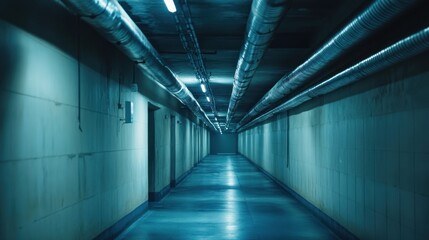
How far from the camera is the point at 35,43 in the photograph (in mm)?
3846

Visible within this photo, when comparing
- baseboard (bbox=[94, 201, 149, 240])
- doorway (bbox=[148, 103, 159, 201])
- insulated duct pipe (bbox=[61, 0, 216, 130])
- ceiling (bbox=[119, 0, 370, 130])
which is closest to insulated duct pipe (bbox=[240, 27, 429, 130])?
ceiling (bbox=[119, 0, 370, 130])

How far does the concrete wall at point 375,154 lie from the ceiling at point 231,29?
0.92m

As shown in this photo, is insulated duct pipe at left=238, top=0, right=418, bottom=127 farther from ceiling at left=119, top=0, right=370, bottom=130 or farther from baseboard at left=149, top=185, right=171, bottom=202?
baseboard at left=149, top=185, right=171, bottom=202

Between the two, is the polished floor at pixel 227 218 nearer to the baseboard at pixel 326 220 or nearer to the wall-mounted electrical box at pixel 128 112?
the baseboard at pixel 326 220

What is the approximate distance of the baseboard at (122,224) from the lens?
6309 mm

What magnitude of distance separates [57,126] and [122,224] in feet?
11.0

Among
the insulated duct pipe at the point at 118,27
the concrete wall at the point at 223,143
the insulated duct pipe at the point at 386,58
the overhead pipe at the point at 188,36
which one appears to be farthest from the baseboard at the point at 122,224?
the concrete wall at the point at 223,143

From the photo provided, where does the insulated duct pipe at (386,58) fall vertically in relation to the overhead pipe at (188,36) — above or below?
below

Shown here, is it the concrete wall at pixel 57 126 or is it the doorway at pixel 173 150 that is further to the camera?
the doorway at pixel 173 150

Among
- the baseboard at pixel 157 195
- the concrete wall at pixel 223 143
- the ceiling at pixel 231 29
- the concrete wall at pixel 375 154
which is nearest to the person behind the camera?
the concrete wall at pixel 375 154

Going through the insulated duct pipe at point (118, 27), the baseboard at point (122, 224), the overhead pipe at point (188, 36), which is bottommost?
the baseboard at point (122, 224)

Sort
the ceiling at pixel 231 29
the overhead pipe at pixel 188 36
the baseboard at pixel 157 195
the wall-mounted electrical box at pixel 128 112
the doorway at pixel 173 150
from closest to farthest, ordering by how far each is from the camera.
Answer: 1. the overhead pipe at pixel 188 36
2. the ceiling at pixel 231 29
3. the wall-mounted electrical box at pixel 128 112
4. the baseboard at pixel 157 195
5. the doorway at pixel 173 150

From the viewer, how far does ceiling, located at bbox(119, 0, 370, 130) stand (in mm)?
5859

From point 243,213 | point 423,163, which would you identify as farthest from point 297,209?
point 423,163
